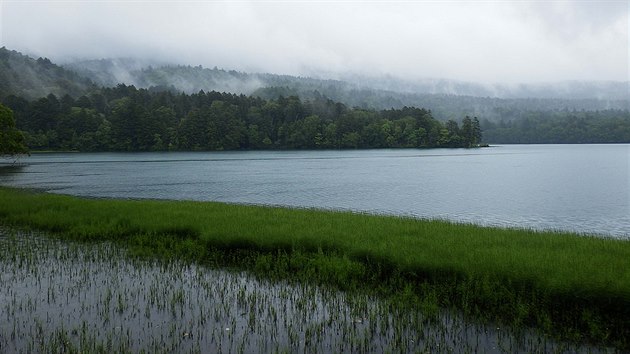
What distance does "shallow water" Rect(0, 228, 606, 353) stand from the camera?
1266 centimetres

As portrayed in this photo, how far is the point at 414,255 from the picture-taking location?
18953 mm

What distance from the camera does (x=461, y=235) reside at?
73.9 feet

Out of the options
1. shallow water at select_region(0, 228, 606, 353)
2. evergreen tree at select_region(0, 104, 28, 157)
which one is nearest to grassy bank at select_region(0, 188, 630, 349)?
shallow water at select_region(0, 228, 606, 353)

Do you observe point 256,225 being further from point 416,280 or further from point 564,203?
point 564,203

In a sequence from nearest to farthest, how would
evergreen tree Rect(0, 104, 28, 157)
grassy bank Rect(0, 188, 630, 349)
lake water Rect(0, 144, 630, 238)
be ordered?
grassy bank Rect(0, 188, 630, 349)
lake water Rect(0, 144, 630, 238)
evergreen tree Rect(0, 104, 28, 157)

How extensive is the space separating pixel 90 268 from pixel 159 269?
10.1 feet

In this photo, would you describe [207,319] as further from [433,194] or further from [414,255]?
[433,194]

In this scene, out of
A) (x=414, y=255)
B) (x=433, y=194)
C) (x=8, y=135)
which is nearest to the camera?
(x=414, y=255)

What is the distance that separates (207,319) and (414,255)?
8.89 m

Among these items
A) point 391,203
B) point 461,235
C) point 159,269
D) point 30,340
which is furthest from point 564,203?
point 30,340

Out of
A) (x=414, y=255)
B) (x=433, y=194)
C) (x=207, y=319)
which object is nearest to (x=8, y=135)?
(x=433, y=194)

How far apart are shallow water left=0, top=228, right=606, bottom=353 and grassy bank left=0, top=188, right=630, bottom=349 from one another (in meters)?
1.20

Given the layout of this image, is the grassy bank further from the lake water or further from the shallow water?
the lake water

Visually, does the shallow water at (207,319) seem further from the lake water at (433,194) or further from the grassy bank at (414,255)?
the lake water at (433,194)
